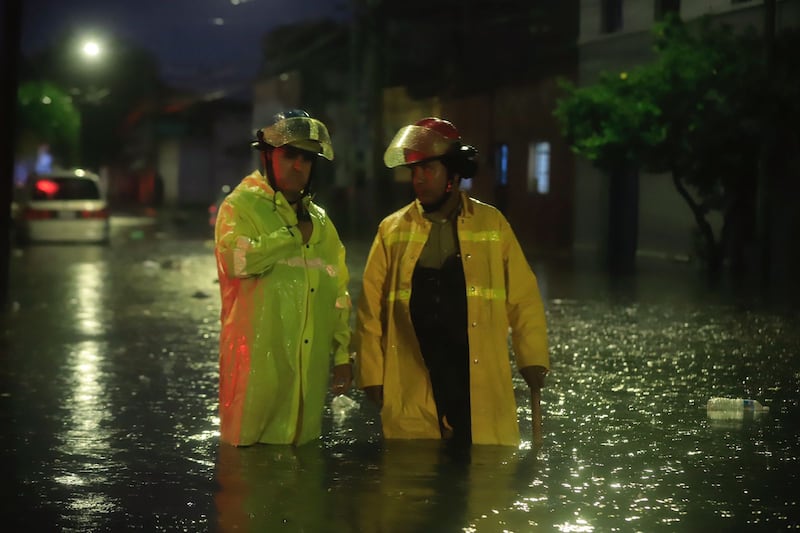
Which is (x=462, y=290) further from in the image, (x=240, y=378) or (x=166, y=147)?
(x=166, y=147)

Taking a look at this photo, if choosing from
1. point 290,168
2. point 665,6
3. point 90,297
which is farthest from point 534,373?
point 665,6

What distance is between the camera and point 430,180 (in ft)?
22.9

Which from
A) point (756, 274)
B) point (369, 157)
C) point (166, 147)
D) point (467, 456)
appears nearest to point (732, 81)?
point (756, 274)

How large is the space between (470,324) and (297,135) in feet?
4.06

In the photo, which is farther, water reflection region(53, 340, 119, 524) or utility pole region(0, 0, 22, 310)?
utility pole region(0, 0, 22, 310)

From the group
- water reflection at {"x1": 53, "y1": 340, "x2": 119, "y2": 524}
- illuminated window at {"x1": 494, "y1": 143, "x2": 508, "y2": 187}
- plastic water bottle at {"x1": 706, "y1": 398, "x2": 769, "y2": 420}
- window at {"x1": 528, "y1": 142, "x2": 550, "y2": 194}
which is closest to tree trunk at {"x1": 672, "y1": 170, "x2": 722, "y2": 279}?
window at {"x1": 528, "y1": 142, "x2": 550, "y2": 194}

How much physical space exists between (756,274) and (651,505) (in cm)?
1879

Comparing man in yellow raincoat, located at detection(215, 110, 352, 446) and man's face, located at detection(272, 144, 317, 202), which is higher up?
man's face, located at detection(272, 144, 317, 202)

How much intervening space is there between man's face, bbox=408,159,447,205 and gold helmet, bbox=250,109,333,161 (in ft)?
1.52

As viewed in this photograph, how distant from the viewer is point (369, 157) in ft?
121

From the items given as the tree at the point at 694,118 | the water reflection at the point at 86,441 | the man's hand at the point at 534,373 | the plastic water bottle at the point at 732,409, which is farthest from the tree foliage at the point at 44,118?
the man's hand at the point at 534,373

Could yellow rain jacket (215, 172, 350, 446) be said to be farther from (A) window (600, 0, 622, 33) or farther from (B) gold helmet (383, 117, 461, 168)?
(A) window (600, 0, 622, 33)

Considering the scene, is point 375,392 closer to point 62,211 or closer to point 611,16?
point 62,211

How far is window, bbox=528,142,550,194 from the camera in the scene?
121 ft
